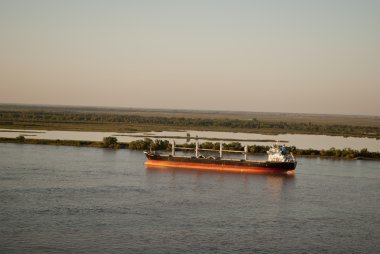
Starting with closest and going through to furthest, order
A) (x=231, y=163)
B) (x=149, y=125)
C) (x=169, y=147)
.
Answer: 1. (x=231, y=163)
2. (x=169, y=147)
3. (x=149, y=125)

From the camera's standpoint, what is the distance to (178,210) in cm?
2675

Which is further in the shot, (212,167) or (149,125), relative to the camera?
(149,125)

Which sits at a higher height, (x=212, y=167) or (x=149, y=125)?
(x=149, y=125)

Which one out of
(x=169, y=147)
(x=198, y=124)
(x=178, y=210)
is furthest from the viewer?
(x=198, y=124)

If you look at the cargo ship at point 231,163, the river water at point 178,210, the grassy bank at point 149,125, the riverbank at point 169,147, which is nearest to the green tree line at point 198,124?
the grassy bank at point 149,125

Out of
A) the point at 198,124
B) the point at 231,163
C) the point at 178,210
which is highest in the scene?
the point at 198,124

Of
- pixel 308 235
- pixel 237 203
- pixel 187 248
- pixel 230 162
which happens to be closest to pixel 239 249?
pixel 187 248

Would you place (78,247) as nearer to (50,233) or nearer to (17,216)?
(50,233)

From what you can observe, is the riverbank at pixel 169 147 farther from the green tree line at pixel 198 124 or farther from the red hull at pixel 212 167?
the green tree line at pixel 198 124

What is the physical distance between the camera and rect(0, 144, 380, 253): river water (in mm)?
21219

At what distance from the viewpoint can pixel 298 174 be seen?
41.2 meters

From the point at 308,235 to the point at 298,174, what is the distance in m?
18.3

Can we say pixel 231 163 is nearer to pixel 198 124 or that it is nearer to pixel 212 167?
pixel 212 167

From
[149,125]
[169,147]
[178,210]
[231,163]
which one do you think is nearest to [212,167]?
[231,163]
